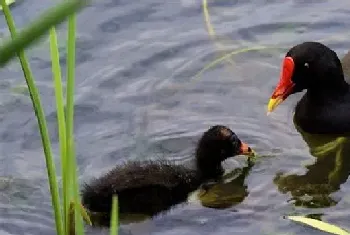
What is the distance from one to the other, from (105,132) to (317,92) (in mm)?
1489

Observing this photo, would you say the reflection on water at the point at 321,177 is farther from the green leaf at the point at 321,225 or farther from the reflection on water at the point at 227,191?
the green leaf at the point at 321,225

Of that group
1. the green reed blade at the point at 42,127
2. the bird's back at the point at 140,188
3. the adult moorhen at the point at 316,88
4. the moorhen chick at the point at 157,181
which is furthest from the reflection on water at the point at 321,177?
the green reed blade at the point at 42,127

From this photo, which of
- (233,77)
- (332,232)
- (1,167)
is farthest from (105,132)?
(332,232)

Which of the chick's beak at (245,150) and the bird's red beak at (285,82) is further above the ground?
the bird's red beak at (285,82)

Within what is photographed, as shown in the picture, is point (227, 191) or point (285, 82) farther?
point (285, 82)

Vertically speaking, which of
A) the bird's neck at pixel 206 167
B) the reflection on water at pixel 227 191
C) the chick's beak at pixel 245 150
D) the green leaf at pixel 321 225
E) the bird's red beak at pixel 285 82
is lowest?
the green leaf at pixel 321 225

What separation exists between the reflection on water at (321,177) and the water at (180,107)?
0.04 ft

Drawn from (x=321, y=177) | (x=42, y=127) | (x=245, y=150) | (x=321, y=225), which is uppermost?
(x=42, y=127)

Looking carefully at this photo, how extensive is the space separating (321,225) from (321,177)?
0.91 metres

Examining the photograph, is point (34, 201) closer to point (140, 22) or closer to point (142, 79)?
point (142, 79)

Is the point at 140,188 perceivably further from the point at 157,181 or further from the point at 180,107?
the point at 180,107

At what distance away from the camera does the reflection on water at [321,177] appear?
4.10 metres

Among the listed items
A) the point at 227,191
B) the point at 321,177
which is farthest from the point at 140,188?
the point at 321,177

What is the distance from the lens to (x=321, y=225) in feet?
11.4
